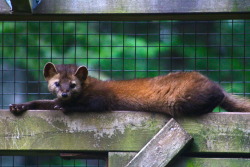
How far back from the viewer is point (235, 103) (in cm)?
649

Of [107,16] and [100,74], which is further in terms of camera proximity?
[100,74]

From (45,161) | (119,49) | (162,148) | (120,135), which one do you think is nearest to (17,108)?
(120,135)

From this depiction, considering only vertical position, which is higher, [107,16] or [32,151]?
[107,16]

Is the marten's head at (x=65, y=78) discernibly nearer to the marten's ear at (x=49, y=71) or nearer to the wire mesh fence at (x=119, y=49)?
the marten's ear at (x=49, y=71)

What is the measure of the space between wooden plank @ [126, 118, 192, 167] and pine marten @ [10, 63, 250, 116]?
12.9 inches

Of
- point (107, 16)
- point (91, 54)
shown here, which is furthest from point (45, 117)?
point (91, 54)

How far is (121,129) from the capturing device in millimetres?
5566

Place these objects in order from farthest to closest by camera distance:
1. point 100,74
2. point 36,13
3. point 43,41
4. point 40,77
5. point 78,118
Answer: point 43,41 < point 40,77 < point 100,74 < point 78,118 < point 36,13

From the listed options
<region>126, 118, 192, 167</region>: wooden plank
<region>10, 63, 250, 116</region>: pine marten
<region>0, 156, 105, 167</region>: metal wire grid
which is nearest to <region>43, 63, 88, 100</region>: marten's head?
<region>10, 63, 250, 116</region>: pine marten

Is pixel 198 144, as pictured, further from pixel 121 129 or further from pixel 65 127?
pixel 65 127

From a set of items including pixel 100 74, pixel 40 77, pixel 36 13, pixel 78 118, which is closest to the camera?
pixel 36 13

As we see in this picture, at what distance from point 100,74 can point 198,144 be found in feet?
13.3

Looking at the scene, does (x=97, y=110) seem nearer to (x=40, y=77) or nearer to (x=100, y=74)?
(x=100, y=74)

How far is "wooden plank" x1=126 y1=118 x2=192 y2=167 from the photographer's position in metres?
5.38
